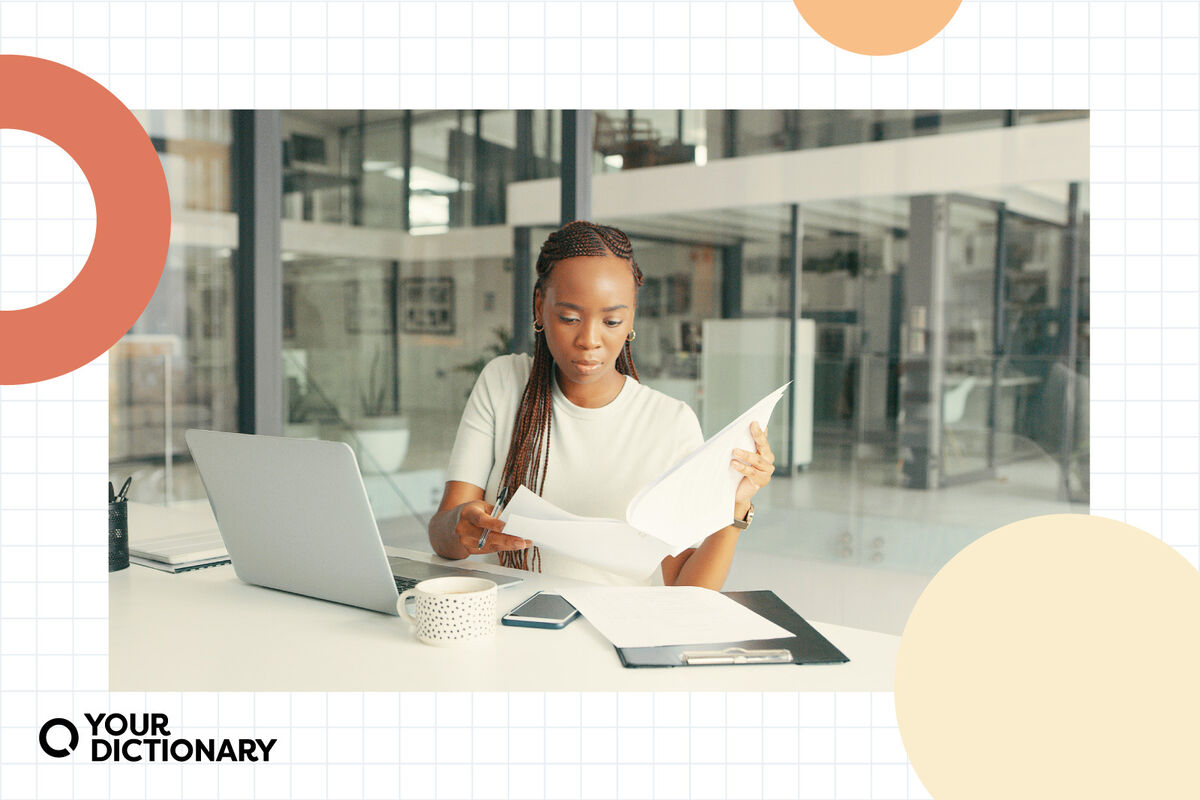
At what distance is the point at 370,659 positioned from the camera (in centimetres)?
124

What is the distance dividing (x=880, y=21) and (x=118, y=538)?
67.4 inches

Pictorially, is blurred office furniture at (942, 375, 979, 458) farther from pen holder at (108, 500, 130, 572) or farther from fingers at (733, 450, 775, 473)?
pen holder at (108, 500, 130, 572)

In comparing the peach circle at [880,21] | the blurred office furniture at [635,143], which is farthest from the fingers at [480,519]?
the blurred office furniture at [635,143]

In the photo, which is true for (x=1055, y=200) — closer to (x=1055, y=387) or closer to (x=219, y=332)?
(x=1055, y=387)

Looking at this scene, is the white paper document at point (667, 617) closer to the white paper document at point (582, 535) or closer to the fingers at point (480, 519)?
the white paper document at point (582, 535)

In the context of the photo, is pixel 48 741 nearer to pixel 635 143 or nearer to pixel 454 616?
pixel 454 616

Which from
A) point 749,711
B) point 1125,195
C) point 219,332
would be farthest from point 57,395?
point 219,332

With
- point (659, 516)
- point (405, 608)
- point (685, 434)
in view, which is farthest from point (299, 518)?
point (685, 434)

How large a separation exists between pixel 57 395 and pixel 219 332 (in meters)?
3.98

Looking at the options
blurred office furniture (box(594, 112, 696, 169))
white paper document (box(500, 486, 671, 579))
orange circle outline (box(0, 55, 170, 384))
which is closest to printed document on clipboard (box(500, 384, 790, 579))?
white paper document (box(500, 486, 671, 579))

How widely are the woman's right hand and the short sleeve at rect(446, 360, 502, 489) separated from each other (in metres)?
0.25

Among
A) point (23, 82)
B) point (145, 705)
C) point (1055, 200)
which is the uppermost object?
point (1055, 200)

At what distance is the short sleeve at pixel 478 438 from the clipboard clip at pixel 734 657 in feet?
2.92

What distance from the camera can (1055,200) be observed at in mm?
3686
